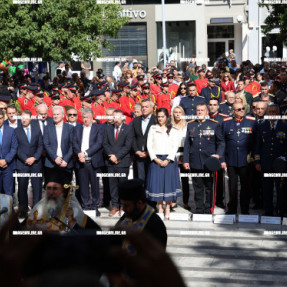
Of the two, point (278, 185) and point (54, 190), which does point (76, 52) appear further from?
point (54, 190)

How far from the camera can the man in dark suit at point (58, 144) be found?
10.4m

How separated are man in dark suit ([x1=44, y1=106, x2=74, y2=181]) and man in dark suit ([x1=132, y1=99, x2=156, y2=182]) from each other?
1113 millimetres

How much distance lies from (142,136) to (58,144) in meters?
1.45

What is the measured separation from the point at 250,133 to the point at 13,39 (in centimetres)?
1185

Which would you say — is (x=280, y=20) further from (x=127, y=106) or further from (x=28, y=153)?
(x=28, y=153)

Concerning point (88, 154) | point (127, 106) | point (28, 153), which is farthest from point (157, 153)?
point (127, 106)

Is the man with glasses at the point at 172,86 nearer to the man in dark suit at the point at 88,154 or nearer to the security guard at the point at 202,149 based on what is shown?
the man in dark suit at the point at 88,154

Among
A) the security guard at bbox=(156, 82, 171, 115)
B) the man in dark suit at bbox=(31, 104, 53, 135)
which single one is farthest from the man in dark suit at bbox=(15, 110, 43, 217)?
the security guard at bbox=(156, 82, 171, 115)

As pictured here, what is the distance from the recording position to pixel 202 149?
395 inches

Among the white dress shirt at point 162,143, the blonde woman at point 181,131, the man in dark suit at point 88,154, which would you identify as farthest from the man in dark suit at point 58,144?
the blonde woman at point 181,131

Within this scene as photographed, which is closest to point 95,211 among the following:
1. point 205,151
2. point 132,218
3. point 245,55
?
point 205,151

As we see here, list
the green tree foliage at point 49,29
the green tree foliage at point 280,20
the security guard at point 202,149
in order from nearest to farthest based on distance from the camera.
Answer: the security guard at point 202,149 < the green tree foliage at point 280,20 < the green tree foliage at point 49,29

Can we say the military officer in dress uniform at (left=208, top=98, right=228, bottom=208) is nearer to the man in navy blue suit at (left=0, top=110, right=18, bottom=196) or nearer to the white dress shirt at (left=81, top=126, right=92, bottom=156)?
the white dress shirt at (left=81, top=126, right=92, bottom=156)

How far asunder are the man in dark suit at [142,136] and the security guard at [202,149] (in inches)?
28.9
